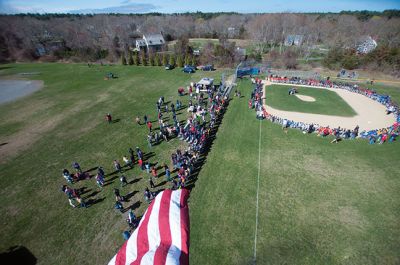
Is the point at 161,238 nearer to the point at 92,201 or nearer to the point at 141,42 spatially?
the point at 92,201

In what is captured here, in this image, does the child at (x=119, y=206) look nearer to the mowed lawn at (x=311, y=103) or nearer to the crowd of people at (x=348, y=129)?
the crowd of people at (x=348, y=129)

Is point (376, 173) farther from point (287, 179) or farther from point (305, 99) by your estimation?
point (305, 99)

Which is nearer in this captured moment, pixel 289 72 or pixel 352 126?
pixel 352 126

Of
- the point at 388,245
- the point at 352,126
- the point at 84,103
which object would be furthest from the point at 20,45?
the point at 388,245

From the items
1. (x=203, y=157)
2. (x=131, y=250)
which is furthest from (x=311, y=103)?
(x=131, y=250)

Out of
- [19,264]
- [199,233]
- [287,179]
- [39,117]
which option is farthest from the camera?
[39,117]
